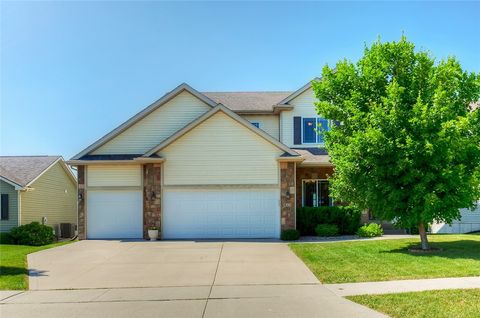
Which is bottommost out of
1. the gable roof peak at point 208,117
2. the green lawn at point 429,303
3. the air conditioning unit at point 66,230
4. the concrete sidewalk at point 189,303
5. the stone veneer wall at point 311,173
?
the air conditioning unit at point 66,230

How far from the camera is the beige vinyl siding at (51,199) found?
2681cm

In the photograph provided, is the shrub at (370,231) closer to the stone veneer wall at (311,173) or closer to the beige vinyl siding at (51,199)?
the stone veneer wall at (311,173)

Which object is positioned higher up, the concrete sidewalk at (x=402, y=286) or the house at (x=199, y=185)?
the house at (x=199, y=185)

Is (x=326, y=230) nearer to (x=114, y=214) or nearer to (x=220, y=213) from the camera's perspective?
(x=220, y=213)

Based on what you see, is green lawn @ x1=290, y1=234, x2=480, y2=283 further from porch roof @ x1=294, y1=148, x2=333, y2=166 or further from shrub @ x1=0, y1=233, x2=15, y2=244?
shrub @ x1=0, y1=233, x2=15, y2=244

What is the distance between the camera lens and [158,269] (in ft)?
40.1

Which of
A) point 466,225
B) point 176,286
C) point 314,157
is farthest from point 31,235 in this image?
point 466,225

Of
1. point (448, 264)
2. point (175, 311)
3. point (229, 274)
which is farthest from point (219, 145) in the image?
point (175, 311)

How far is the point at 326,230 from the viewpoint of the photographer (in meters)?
20.2

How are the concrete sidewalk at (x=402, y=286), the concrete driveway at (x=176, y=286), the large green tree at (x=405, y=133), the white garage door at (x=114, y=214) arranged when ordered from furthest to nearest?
1. the white garage door at (x=114, y=214)
2. the large green tree at (x=405, y=133)
3. the concrete sidewalk at (x=402, y=286)
4. the concrete driveway at (x=176, y=286)

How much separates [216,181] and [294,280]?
1034cm

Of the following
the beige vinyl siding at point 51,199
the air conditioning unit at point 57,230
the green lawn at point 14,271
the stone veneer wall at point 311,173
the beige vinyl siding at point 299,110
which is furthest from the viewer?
the air conditioning unit at point 57,230

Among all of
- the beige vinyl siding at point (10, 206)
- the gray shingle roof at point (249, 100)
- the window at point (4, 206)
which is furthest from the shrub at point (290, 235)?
the window at point (4, 206)

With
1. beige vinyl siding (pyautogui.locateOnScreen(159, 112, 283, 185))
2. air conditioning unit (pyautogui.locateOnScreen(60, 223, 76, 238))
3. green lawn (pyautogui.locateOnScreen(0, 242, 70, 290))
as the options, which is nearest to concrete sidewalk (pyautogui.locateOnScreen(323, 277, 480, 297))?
green lawn (pyautogui.locateOnScreen(0, 242, 70, 290))
